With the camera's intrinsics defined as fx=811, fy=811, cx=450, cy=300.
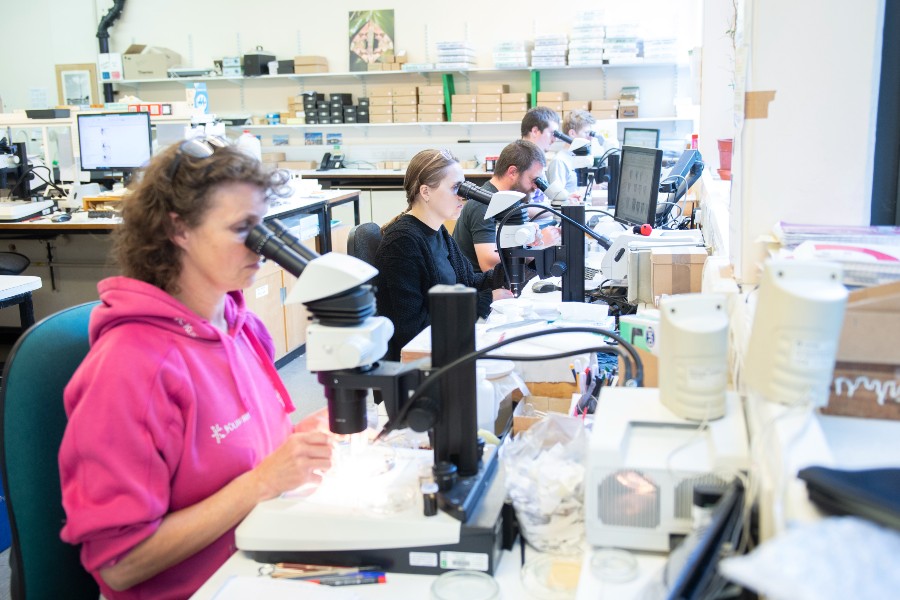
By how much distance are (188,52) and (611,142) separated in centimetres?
460

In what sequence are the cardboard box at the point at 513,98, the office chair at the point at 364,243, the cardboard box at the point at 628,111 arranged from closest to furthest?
1. the office chair at the point at 364,243
2. the cardboard box at the point at 628,111
3. the cardboard box at the point at 513,98

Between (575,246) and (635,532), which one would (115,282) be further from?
(575,246)

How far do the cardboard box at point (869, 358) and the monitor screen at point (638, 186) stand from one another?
1945 millimetres

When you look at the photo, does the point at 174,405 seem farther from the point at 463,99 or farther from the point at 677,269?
the point at 463,99

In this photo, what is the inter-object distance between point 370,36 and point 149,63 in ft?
7.10

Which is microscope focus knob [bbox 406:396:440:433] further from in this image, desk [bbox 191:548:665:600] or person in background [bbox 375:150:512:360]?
person in background [bbox 375:150:512:360]

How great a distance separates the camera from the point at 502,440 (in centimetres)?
150

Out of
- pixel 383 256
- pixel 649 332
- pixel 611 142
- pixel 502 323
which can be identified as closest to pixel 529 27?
pixel 611 142

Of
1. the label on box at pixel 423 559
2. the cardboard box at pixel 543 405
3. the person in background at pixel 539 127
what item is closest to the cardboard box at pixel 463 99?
the person in background at pixel 539 127

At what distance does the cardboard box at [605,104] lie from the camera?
677 cm

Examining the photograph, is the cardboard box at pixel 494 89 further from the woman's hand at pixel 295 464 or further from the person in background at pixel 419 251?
the woman's hand at pixel 295 464

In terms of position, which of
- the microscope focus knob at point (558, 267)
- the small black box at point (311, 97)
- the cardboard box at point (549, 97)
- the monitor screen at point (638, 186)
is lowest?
the microscope focus knob at point (558, 267)

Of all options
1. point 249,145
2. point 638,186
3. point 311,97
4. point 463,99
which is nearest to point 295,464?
point 638,186

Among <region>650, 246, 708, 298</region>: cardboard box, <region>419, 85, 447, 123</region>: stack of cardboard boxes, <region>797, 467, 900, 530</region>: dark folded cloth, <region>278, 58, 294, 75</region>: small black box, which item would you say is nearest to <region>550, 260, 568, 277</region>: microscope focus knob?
<region>650, 246, 708, 298</region>: cardboard box
